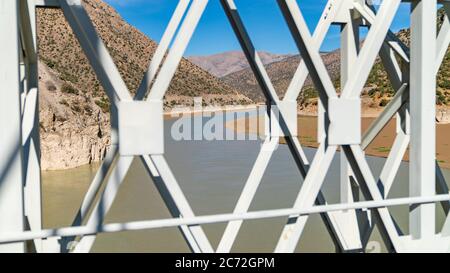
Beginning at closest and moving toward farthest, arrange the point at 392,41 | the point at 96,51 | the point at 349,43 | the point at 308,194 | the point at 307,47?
the point at 96,51, the point at 307,47, the point at 308,194, the point at 392,41, the point at 349,43

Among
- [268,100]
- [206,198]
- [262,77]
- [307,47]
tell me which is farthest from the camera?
[206,198]

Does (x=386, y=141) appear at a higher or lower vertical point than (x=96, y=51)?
lower

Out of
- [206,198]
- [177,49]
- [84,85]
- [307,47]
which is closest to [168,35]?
[177,49]

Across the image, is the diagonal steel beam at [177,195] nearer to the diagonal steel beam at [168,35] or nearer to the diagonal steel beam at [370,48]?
the diagonal steel beam at [168,35]

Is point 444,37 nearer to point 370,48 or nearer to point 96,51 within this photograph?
point 370,48

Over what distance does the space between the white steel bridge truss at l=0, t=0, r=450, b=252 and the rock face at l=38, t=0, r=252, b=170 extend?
14285 millimetres

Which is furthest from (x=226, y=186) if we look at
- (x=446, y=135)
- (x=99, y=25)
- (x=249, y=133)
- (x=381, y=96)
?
(x=99, y=25)

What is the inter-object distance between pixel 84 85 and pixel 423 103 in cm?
5756

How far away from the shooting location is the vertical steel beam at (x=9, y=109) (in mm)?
2318

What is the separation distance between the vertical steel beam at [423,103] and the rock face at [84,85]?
1541cm

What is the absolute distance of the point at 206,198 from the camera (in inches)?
547
